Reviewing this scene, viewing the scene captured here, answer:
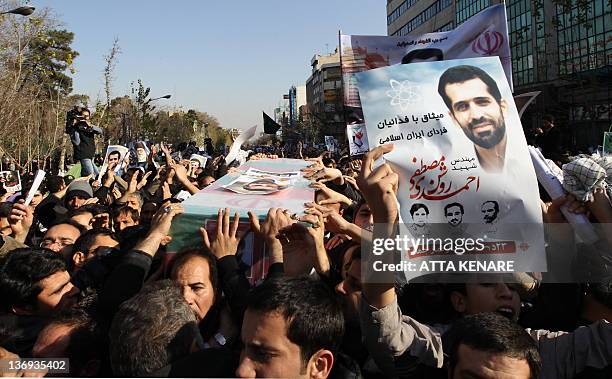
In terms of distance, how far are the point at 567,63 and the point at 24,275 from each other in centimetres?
3708

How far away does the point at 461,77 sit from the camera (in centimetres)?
273

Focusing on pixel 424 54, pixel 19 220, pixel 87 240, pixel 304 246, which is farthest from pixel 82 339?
pixel 424 54

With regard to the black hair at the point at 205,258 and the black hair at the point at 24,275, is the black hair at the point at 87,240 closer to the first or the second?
the black hair at the point at 24,275

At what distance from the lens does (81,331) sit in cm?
230

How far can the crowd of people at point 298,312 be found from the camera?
190 cm

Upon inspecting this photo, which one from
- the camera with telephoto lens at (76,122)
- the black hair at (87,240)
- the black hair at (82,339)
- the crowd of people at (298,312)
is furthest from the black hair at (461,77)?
the camera with telephoto lens at (76,122)

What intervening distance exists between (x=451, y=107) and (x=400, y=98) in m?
0.28

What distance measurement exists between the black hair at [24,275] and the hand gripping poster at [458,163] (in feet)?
6.45

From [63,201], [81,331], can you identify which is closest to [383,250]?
[81,331]

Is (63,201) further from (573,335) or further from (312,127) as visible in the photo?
(312,127)

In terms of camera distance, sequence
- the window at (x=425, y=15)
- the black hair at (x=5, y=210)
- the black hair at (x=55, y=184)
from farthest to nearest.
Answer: the window at (x=425, y=15) → the black hair at (x=55, y=184) → the black hair at (x=5, y=210)

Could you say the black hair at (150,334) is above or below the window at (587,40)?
below

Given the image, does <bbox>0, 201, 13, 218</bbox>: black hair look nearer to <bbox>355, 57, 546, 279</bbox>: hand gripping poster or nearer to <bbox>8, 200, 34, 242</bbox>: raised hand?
<bbox>8, 200, 34, 242</bbox>: raised hand

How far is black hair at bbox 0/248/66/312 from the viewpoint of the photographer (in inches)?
108
